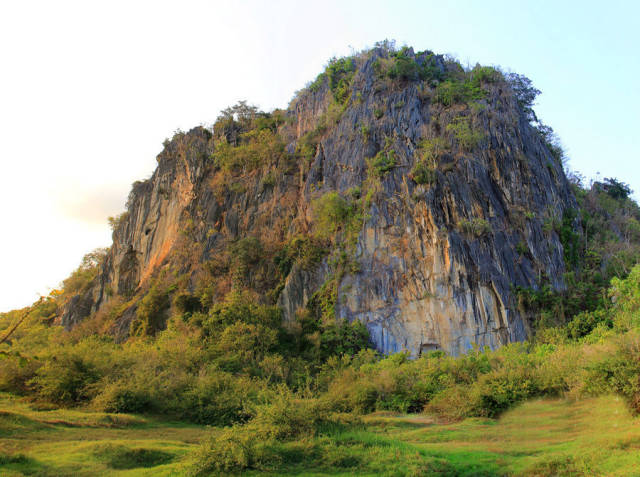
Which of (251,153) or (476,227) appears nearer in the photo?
(476,227)

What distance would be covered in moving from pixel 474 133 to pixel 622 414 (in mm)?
22980

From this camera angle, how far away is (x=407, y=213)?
29.7 metres

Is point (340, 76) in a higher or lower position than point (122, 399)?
higher

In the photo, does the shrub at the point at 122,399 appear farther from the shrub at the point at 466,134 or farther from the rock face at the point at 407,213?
the shrub at the point at 466,134

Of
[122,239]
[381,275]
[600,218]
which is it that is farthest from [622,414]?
[122,239]

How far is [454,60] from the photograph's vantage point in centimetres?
4238

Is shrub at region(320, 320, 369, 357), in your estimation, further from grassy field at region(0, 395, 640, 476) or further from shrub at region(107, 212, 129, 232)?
shrub at region(107, 212, 129, 232)

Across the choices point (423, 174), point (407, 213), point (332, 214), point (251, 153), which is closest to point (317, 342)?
point (332, 214)

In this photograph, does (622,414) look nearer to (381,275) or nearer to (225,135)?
(381,275)

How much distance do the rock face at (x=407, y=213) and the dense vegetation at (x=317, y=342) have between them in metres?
0.58

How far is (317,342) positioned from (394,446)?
16055mm

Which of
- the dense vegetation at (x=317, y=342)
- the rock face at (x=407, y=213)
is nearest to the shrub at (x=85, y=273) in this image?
the dense vegetation at (x=317, y=342)

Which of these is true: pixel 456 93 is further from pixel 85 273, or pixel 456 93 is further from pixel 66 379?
pixel 85 273

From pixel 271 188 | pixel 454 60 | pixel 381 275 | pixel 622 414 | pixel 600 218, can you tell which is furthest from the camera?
pixel 454 60
